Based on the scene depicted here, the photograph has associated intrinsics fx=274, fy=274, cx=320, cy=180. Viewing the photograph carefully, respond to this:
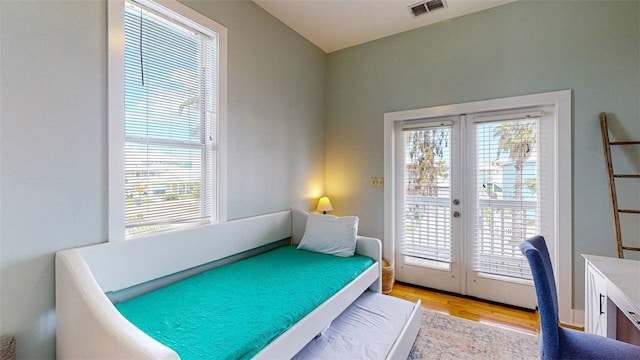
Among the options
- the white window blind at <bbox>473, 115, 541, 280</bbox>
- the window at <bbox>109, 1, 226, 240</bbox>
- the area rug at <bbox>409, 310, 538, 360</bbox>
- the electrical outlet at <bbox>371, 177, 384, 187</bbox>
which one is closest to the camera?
the window at <bbox>109, 1, 226, 240</bbox>

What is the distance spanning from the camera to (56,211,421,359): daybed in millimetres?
1066

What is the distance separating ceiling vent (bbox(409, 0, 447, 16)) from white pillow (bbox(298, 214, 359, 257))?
2128 mm

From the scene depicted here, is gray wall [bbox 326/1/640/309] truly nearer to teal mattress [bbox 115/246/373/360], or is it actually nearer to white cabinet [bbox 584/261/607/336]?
white cabinet [bbox 584/261/607/336]

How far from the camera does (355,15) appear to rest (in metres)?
2.78

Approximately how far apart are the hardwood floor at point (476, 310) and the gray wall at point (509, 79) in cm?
44

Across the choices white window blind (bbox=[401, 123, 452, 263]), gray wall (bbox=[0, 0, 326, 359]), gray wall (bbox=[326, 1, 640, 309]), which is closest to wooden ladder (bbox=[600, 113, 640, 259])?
gray wall (bbox=[326, 1, 640, 309])

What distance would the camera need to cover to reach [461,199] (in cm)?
288

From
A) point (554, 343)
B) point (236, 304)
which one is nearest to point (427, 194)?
point (554, 343)

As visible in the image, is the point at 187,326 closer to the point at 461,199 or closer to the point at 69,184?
the point at 69,184

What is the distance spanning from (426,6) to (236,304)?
3.01 m

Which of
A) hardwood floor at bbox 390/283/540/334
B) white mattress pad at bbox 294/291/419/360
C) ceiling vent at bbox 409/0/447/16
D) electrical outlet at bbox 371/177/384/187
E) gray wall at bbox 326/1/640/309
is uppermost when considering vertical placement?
ceiling vent at bbox 409/0/447/16

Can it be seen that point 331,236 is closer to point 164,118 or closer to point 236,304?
point 236,304

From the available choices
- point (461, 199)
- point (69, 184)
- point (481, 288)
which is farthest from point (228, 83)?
point (481, 288)

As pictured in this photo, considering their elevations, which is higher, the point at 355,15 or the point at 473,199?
the point at 355,15
